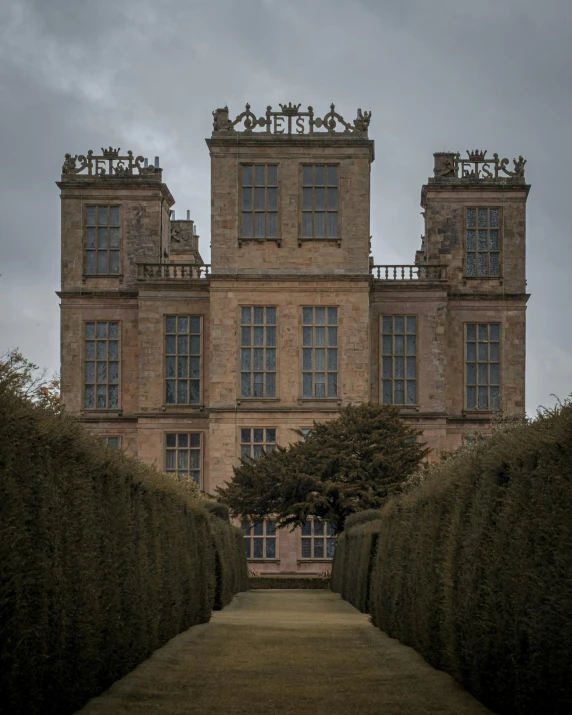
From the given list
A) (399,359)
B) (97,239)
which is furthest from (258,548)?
(97,239)

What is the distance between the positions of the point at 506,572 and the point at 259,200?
128 feet

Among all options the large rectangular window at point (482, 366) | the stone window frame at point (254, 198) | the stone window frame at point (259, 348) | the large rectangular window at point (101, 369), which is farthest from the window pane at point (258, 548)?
the stone window frame at point (254, 198)

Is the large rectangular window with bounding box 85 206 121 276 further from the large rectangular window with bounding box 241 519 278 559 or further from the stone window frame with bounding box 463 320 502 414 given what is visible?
the stone window frame with bounding box 463 320 502 414

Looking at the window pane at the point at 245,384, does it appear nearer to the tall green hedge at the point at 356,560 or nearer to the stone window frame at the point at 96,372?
the stone window frame at the point at 96,372

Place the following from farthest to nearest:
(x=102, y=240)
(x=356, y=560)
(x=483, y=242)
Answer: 1. (x=102, y=240)
2. (x=483, y=242)
3. (x=356, y=560)

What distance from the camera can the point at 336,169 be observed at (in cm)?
4894

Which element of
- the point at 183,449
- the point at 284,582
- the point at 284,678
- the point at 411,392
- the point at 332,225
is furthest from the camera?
the point at 183,449

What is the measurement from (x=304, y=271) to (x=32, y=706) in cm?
3947

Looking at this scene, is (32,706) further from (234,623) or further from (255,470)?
(255,470)

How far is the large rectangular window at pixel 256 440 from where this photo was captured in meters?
48.0

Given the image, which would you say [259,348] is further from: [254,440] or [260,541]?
[260,541]

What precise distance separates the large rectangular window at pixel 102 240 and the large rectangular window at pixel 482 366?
1334 centimetres

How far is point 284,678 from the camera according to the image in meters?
13.4

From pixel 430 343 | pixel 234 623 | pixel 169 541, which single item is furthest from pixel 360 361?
pixel 169 541
